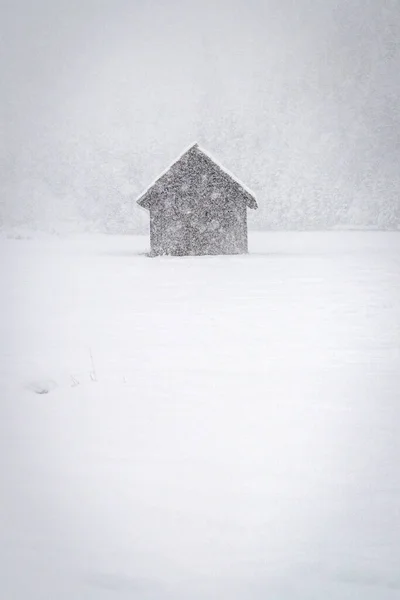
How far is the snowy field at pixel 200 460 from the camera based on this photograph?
3.99 metres

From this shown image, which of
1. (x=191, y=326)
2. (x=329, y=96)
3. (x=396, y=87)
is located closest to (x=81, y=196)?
(x=329, y=96)

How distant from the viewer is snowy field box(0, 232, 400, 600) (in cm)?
399

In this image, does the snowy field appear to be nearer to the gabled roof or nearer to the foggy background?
the gabled roof

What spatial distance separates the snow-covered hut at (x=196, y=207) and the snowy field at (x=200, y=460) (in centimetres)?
1937

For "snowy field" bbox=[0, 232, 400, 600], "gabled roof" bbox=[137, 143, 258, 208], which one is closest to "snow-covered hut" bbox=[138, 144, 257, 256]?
"gabled roof" bbox=[137, 143, 258, 208]

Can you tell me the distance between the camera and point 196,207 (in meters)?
32.3

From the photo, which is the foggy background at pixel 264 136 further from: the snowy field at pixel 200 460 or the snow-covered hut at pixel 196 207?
the snowy field at pixel 200 460

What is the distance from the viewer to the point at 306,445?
6031mm

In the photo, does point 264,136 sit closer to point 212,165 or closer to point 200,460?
point 212,165

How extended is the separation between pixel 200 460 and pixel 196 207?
89.6 ft

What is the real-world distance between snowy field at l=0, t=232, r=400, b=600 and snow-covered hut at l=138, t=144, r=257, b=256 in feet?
63.6

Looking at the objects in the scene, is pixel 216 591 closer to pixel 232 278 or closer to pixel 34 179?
pixel 232 278

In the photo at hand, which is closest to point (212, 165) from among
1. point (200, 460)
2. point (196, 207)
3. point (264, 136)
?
point (196, 207)

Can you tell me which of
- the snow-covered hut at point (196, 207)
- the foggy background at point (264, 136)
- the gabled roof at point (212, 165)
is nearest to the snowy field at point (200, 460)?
the gabled roof at point (212, 165)
